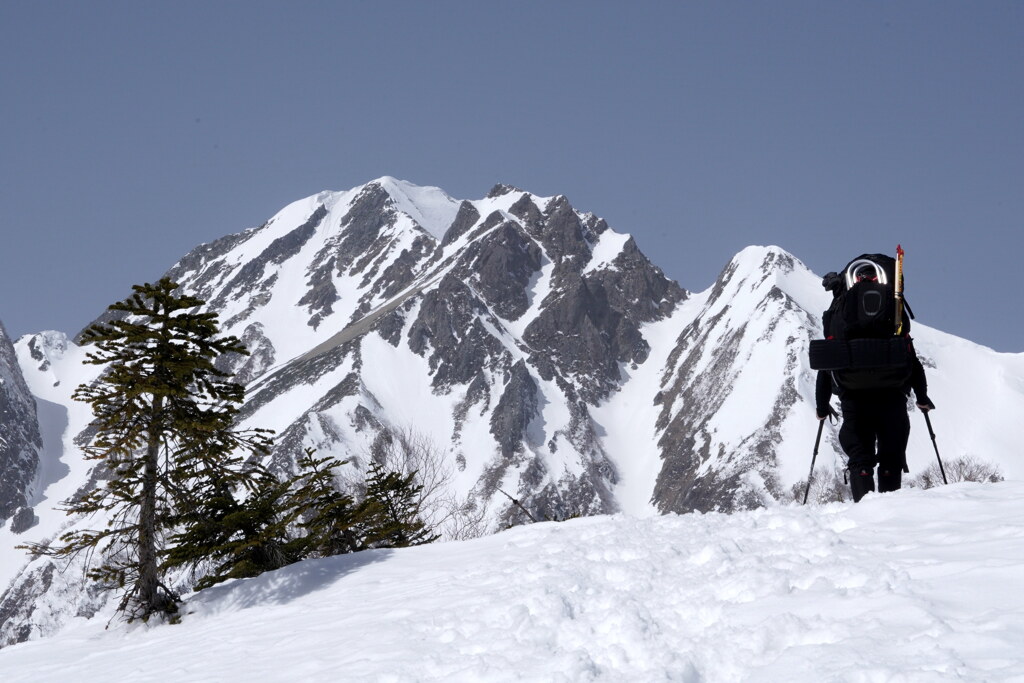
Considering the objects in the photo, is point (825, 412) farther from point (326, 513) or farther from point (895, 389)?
point (326, 513)

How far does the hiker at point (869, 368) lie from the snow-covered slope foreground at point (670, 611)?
770 millimetres

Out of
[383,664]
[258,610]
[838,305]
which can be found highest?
[838,305]

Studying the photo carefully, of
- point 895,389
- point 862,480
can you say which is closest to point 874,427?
point 895,389

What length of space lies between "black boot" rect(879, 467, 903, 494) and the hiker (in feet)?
0.04

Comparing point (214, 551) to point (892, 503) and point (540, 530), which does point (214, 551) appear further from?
point (892, 503)

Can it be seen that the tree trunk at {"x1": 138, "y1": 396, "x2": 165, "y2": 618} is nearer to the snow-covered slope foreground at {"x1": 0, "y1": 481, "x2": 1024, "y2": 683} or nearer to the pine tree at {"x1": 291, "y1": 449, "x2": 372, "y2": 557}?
the pine tree at {"x1": 291, "y1": 449, "x2": 372, "y2": 557}

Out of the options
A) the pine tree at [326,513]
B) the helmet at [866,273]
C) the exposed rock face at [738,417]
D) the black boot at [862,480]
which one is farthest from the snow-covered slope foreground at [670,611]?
the exposed rock face at [738,417]

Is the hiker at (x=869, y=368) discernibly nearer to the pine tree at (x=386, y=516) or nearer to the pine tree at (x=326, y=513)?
the pine tree at (x=326, y=513)

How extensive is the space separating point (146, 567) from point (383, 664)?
9169 millimetres

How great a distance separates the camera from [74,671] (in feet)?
35.3

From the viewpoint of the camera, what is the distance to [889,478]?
10438mm

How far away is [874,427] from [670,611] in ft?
13.9

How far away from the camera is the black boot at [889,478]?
10.4m

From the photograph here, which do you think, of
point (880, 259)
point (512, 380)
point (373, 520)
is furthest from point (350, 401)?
point (880, 259)
